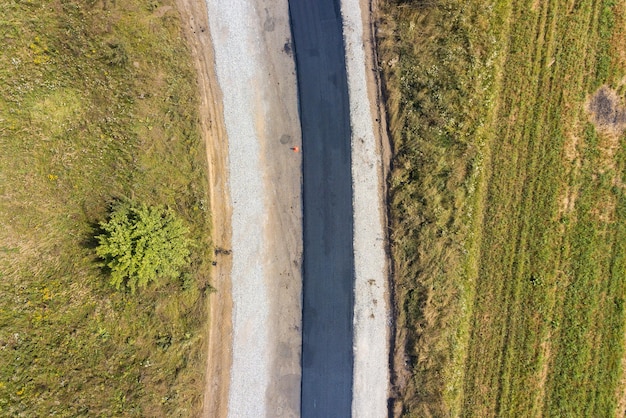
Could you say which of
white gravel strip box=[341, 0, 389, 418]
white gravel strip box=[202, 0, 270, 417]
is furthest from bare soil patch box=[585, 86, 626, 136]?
white gravel strip box=[202, 0, 270, 417]

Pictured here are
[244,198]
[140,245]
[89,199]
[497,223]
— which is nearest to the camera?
[140,245]

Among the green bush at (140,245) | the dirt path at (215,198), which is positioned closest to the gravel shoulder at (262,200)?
the dirt path at (215,198)

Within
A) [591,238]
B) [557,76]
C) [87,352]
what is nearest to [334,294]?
[87,352]

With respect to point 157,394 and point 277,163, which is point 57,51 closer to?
point 277,163

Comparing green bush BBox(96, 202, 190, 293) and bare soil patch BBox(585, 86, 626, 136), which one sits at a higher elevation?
bare soil patch BBox(585, 86, 626, 136)

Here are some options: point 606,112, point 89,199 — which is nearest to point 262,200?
point 89,199

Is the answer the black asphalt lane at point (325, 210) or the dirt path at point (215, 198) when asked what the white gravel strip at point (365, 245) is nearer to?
the black asphalt lane at point (325, 210)

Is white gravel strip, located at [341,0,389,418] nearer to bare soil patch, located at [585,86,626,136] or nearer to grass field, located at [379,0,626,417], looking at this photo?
grass field, located at [379,0,626,417]

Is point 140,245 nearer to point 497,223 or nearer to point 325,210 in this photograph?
point 325,210
